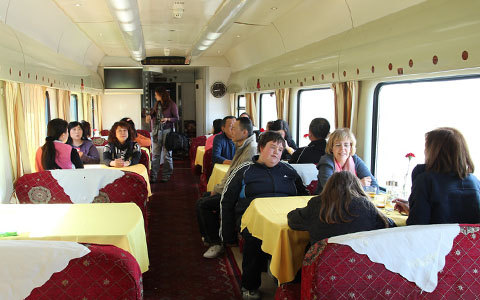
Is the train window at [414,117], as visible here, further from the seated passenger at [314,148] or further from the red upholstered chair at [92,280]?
the red upholstered chair at [92,280]

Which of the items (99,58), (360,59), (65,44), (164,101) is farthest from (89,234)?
(99,58)

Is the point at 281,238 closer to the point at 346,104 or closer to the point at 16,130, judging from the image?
the point at 346,104

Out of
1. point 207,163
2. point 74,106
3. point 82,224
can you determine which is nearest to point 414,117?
point 207,163

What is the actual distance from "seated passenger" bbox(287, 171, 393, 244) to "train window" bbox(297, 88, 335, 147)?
4151 mm

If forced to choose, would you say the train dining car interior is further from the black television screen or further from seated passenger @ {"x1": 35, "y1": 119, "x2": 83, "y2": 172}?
the black television screen

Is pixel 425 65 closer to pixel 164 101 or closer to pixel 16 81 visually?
pixel 16 81

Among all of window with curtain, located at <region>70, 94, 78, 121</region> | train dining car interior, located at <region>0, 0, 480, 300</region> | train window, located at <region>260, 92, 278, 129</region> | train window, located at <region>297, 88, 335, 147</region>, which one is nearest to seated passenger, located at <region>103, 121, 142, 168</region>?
train dining car interior, located at <region>0, 0, 480, 300</region>

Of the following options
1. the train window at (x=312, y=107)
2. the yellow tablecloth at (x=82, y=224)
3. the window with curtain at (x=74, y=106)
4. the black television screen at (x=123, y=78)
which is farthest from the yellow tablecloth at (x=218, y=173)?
the black television screen at (x=123, y=78)

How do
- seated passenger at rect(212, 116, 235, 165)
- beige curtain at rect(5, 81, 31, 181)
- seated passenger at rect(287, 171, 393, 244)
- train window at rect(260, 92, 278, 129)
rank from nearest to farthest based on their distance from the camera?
seated passenger at rect(287, 171, 393, 244) → beige curtain at rect(5, 81, 31, 181) → seated passenger at rect(212, 116, 235, 165) → train window at rect(260, 92, 278, 129)

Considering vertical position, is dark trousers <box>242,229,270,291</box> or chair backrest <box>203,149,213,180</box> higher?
chair backrest <box>203,149,213,180</box>

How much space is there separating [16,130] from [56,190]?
1338 mm

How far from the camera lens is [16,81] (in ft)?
15.0

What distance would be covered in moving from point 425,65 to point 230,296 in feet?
8.63

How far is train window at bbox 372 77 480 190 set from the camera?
3.74 m
